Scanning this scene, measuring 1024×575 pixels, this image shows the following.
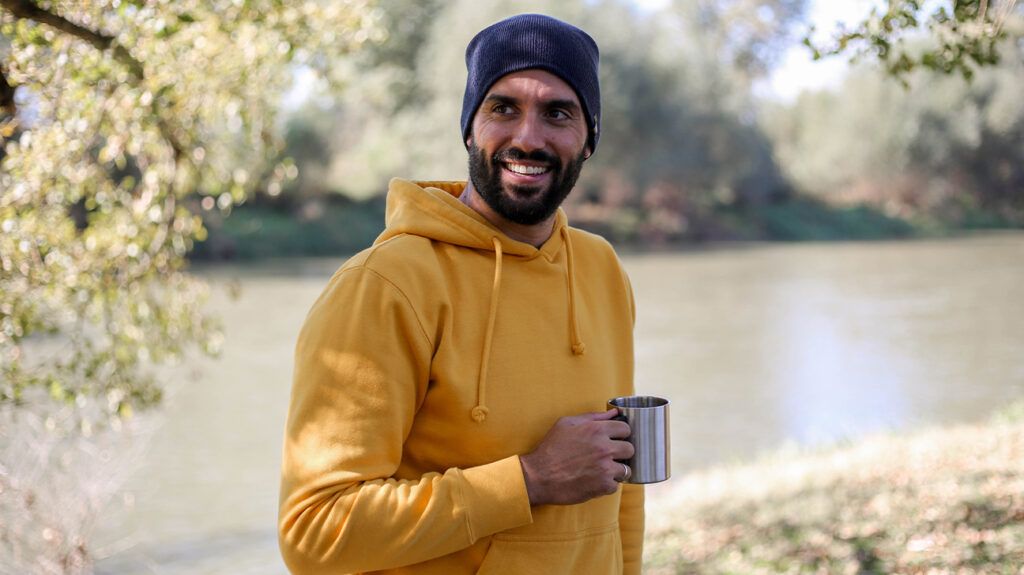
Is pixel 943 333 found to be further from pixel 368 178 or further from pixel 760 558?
pixel 368 178

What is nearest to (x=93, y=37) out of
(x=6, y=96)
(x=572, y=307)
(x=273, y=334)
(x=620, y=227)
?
(x=6, y=96)

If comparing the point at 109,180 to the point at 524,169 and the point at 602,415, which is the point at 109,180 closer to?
the point at 524,169

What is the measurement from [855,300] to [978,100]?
18148 mm

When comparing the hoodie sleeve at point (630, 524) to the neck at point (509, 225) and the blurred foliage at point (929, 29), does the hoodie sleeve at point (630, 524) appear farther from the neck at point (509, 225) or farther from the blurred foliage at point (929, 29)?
the blurred foliage at point (929, 29)

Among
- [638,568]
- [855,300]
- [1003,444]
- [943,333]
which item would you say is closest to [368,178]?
[855,300]

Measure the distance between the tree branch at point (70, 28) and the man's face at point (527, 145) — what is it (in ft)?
6.50

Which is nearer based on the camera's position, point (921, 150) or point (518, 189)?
point (518, 189)

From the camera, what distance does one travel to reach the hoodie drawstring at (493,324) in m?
1.64

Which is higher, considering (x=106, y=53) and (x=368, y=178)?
(x=368, y=178)

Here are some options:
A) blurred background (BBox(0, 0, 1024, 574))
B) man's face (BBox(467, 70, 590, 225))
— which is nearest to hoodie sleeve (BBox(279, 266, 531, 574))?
man's face (BBox(467, 70, 590, 225))

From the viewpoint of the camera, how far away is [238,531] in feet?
21.9

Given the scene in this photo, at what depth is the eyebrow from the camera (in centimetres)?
174

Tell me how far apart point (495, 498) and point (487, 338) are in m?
0.27

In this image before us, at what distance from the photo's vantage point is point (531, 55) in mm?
1729
